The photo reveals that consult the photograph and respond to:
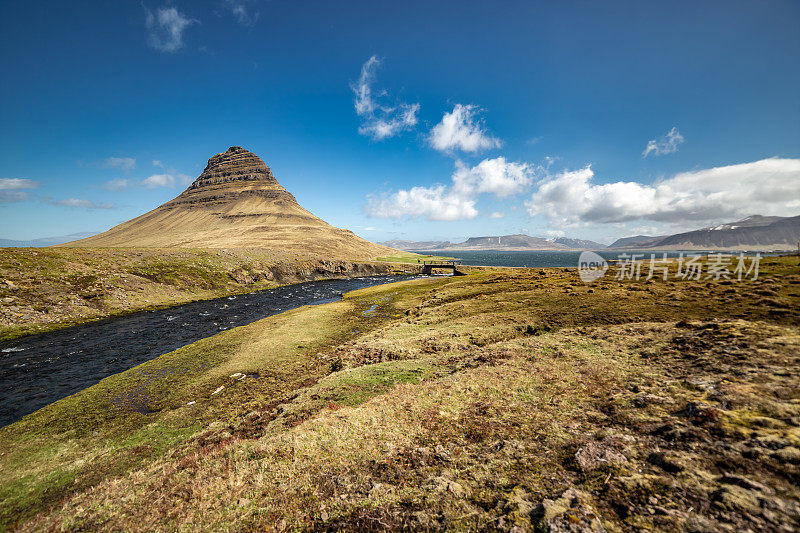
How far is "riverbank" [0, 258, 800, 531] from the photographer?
740 centimetres

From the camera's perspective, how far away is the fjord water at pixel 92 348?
22.0 m

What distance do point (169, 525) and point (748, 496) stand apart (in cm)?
1597

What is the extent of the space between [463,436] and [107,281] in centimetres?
7400

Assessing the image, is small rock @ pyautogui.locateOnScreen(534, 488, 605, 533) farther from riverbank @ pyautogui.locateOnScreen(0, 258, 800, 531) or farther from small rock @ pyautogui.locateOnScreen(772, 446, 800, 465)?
small rock @ pyautogui.locateOnScreen(772, 446, 800, 465)

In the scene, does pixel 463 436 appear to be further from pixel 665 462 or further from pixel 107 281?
pixel 107 281

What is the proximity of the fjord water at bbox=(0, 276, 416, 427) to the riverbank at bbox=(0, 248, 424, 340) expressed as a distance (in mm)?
5142

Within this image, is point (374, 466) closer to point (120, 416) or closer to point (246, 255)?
point (120, 416)

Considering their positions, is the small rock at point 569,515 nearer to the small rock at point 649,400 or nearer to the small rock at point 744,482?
the small rock at point 744,482

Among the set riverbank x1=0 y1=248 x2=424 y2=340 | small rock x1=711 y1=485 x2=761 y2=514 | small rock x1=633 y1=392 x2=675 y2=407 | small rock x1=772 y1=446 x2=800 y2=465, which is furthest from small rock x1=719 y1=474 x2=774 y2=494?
riverbank x1=0 y1=248 x2=424 y2=340

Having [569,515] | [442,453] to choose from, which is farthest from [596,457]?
[442,453]

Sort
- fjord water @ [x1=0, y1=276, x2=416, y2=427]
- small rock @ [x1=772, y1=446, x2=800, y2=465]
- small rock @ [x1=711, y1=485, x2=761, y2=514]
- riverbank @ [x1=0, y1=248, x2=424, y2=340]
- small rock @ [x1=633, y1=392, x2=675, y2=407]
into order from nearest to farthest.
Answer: small rock @ [x1=711, y1=485, x2=761, y2=514] < small rock @ [x1=772, y1=446, x2=800, y2=465] < small rock @ [x1=633, y1=392, x2=675, y2=407] < fjord water @ [x1=0, y1=276, x2=416, y2=427] < riverbank @ [x1=0, y1=248, x2=424, y2=340]

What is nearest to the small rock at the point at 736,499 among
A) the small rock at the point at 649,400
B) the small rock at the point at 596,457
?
the small rock at the point at 596,457

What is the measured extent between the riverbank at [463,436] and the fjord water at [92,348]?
3.83 metres

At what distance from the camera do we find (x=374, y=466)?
10297mm
